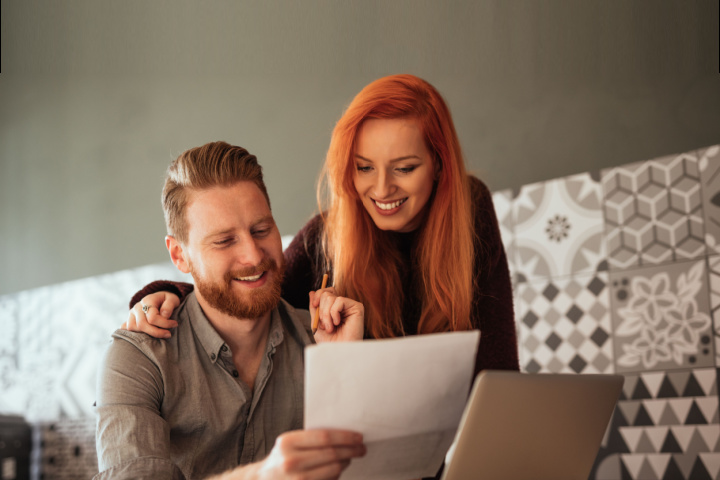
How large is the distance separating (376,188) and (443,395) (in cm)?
77

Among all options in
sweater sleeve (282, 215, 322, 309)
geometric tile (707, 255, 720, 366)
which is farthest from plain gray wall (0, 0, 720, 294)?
sweater sleeve (282, 215, 322, 309)

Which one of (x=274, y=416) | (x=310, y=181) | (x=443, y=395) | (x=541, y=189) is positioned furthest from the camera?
(x=310, y=181)

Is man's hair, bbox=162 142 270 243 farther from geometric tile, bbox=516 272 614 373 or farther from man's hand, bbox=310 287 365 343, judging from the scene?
geometric tile, bbox=516 272 614 373

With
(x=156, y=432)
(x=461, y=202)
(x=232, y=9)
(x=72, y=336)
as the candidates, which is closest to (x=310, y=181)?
(x=232, y=9)

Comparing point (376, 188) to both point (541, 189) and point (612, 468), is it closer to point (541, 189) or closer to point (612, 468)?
point (541, 189)

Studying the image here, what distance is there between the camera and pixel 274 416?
1623mm

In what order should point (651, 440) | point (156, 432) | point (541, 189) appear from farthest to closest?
1. point (541, 189)
2. point (651, 440)
3. point (156, 432)

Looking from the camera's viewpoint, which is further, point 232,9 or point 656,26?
point 232,9

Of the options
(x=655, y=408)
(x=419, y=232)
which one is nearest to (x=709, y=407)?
(x=655, y=408)

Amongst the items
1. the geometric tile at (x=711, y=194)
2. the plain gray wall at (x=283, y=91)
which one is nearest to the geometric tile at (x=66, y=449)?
the plain gray wall at (x=283, y=91)

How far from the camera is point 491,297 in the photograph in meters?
1.91

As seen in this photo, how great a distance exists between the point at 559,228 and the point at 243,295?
A: 1.32m

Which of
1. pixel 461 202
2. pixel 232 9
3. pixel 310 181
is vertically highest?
pixel 232 9

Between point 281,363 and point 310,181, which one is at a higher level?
point 310,181
